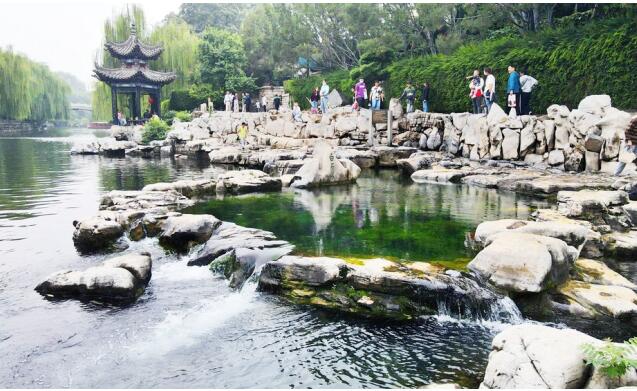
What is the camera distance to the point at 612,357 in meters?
3.95

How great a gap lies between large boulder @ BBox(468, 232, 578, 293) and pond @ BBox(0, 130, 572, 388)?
0.66 metres

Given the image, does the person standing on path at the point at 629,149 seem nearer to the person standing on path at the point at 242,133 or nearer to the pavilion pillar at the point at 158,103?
the person standing on path at the point at 242,133

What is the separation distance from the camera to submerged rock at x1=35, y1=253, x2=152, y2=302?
736 centimetres

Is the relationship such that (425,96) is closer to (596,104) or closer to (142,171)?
(596,104)

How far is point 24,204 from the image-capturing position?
14.5 m

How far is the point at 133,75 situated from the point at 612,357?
38966mm

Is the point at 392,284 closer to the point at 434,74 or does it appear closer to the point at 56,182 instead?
the point at 56,182

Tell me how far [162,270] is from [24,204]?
8163mm

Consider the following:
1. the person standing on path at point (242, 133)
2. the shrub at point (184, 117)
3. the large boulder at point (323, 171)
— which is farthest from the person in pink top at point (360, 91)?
the shrub at point (184, 117)

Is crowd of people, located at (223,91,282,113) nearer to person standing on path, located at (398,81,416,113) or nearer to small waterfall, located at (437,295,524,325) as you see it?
person standing on path, located at (398,81,416,113)

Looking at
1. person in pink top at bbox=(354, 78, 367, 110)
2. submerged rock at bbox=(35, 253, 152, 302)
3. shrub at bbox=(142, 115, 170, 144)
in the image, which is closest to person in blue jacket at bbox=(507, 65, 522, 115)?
person in pink top at bbox=(354, 78, 367, 110)

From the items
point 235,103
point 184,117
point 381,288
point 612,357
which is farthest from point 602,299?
point 184,117

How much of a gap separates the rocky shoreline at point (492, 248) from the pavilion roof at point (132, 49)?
25.0 metres

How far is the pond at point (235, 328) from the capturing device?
5.39 meters
